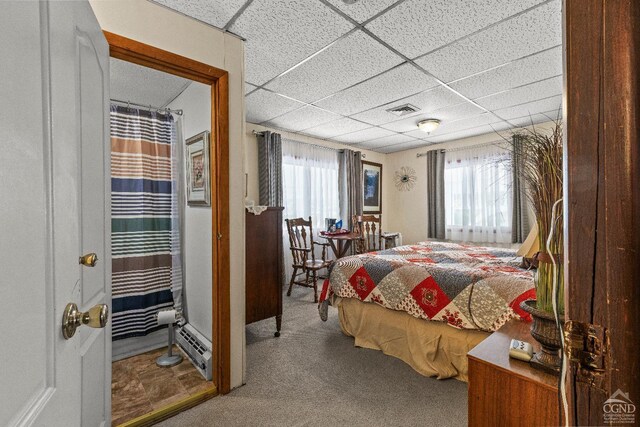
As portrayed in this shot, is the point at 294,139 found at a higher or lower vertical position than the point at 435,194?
higher

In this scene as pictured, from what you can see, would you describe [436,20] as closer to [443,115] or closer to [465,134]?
[443,115]

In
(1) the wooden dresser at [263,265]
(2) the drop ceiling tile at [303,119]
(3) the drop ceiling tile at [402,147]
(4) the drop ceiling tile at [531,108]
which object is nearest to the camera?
(1) the wooden dresser at [263,265]

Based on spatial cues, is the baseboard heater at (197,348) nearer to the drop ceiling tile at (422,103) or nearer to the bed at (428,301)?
the bed at (428,301)

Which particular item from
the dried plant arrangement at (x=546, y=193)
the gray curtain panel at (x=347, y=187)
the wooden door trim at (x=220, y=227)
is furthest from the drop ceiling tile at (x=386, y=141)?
the dried plant arrangement at (x=546, y=193)

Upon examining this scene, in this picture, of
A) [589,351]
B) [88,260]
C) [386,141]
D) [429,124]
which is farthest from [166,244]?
[386,141]

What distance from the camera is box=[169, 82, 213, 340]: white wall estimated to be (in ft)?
7.93

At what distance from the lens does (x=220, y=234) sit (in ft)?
6.27

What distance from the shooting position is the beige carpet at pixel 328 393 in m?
1.70

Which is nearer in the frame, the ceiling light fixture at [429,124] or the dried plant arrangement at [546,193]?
the dried plant arrangement at [546,193]

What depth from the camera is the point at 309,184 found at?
4891 millimetres

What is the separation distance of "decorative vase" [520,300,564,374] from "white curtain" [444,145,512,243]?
3.88 metres

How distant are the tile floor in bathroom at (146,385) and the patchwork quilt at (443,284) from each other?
1295 mm

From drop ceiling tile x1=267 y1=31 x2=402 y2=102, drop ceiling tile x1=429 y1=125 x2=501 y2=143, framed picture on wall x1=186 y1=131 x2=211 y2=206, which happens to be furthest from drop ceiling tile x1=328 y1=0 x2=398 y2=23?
drop ceiling tile x1=429 y1=125 x2=501 y2=143

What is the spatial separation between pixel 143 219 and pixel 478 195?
4.71 m
